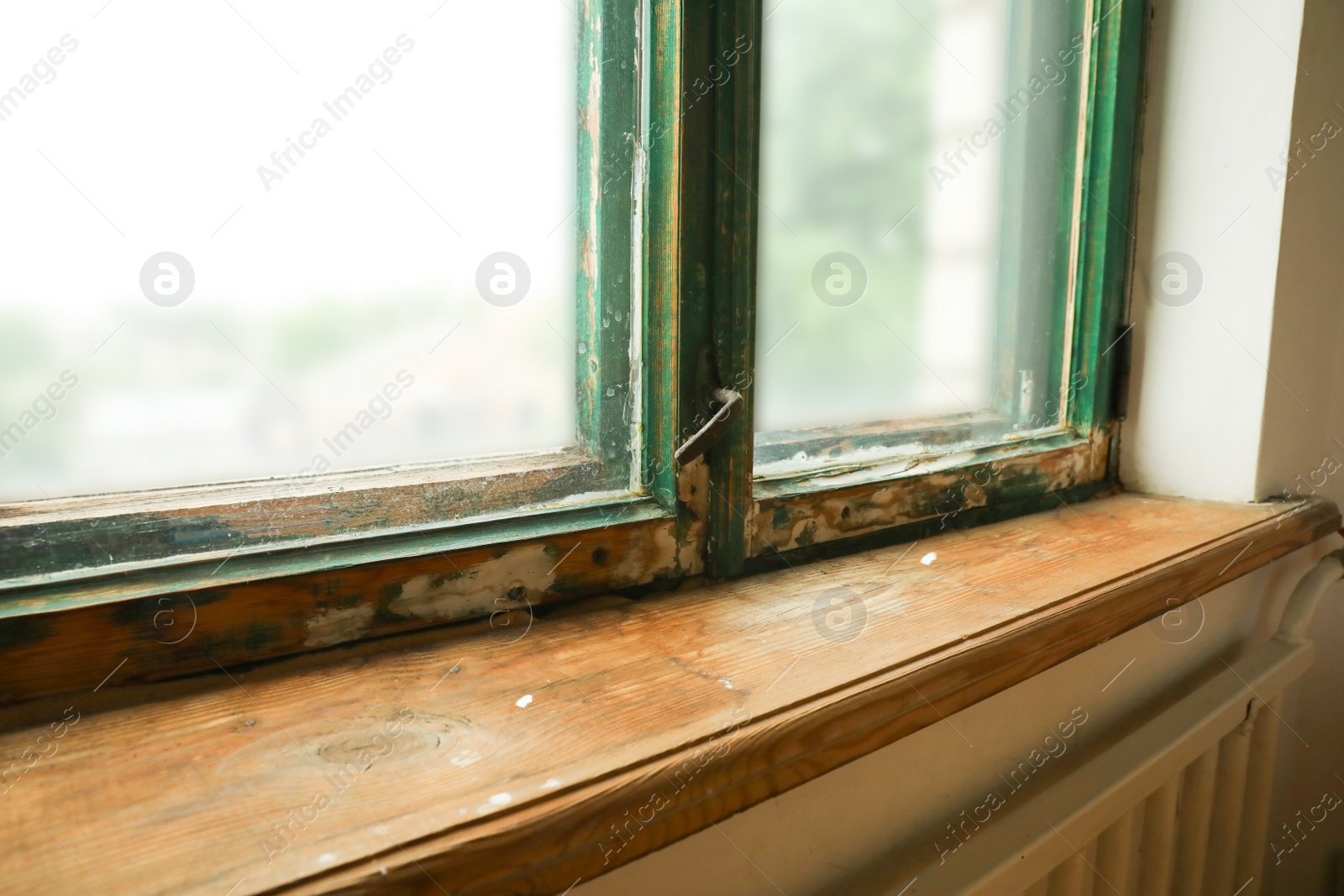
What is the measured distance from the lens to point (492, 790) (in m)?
0.45

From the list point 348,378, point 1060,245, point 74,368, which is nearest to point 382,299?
point 348,378

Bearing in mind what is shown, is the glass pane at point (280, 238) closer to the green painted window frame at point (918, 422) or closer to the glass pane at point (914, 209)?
the green painted window frame at point (918, 422)

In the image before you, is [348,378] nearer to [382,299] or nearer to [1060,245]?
[382,299]

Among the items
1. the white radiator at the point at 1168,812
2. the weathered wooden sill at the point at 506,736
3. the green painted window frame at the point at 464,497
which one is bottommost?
the white radiator at the point at 1168,812

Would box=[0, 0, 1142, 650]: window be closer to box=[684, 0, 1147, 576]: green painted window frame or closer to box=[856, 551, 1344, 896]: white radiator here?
box=[684, 0, 1147, 576]: green painted window frame

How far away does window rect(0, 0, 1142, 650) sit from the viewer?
55 centimetres

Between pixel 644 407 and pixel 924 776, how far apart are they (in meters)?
0.41

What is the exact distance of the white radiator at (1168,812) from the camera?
0.74m

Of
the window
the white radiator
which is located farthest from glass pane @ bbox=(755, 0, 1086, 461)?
the white radiator

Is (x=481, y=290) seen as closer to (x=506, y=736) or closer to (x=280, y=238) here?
(x=280, y=238)

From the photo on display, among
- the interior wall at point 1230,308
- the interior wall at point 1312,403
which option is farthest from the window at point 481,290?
the interior wall at point 1312,403

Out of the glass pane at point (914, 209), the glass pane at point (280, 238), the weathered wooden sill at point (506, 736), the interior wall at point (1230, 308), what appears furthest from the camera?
the interior wall at point (1230, 308)

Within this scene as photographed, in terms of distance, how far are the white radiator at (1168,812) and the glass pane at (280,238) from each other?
0.55 meters

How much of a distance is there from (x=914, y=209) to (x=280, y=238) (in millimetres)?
750
